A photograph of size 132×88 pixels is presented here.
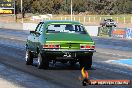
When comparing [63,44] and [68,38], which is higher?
[68,38]

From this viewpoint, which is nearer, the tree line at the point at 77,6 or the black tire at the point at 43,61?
the black tire at the point at 43,61

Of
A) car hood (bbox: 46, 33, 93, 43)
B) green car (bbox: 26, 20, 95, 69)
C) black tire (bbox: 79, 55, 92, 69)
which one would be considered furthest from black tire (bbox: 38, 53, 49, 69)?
black tire (bbox: 79, 55, 92, 69)

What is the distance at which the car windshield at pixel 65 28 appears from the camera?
618 inches

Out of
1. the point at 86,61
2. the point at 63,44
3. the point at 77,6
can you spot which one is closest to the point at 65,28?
the point at 63,44

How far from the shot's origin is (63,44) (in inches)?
582

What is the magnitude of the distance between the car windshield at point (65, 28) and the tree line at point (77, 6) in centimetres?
10797

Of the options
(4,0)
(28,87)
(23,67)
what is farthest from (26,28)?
(28,87)

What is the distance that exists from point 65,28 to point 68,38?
97 cm

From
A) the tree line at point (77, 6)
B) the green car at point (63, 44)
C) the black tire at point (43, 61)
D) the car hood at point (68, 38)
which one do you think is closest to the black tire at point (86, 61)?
the green car at point (63, 44)

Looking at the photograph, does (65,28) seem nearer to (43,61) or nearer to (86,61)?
(86,61)

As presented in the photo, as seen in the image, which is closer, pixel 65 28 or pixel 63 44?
pixel 63 44

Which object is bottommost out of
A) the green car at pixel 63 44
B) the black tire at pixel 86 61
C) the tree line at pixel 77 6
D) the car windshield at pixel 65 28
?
the tree line at pixel 77 6

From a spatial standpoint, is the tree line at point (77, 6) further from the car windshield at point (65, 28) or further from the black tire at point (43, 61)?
the black tire at point (43, 61)

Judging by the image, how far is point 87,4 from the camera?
134 meters
